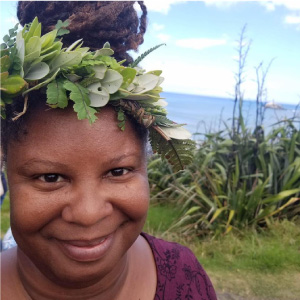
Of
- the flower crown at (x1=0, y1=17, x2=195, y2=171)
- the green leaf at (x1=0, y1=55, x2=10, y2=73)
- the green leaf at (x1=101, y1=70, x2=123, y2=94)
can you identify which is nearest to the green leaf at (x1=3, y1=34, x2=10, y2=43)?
the flower crown at (x1=0, y1=17, x2=195, y2=171)

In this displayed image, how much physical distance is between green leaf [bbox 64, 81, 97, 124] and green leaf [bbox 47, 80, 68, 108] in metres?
0.02

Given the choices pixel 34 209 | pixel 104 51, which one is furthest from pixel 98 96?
pixel 34 209

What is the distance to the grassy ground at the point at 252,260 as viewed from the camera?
3521mm

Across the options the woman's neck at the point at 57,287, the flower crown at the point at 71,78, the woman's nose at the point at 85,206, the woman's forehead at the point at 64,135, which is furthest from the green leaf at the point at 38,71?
the woman's neck at the point at 57,287

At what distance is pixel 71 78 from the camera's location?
126cm

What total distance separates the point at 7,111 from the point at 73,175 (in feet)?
1.00

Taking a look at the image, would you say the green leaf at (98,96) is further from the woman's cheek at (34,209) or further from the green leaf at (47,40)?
the woman's cheek at (34,209)

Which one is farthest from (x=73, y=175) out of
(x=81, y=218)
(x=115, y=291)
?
(x=115, y=291)

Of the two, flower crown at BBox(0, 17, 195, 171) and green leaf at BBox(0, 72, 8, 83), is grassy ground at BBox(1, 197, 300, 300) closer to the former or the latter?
flower crown at BBox(0, 17, 195, 171)

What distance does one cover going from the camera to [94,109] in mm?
1232

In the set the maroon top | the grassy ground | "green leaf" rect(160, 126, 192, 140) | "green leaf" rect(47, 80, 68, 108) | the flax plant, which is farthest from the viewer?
the flax plant

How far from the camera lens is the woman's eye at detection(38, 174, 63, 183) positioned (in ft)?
4.01

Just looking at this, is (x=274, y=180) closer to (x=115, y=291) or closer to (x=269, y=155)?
(x=269, y=155)

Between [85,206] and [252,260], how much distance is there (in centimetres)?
318
